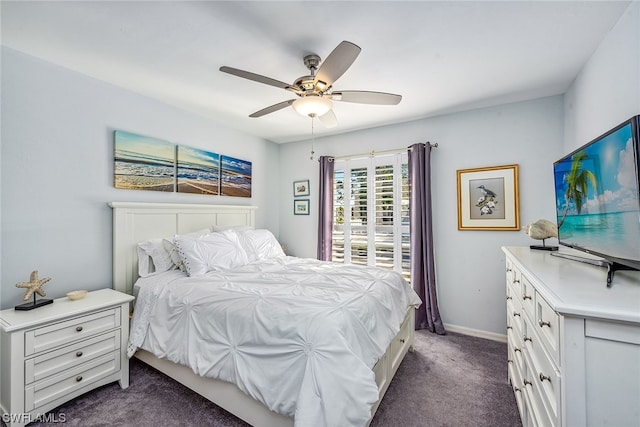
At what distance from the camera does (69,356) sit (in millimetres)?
1763

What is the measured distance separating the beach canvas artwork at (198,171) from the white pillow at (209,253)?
0.79m

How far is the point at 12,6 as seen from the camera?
4.97ft

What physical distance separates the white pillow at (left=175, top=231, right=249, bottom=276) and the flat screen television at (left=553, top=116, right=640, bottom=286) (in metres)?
2.53

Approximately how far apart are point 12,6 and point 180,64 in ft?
2.87

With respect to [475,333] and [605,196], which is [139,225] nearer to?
[605,196]

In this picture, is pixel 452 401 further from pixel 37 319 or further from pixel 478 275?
pixel 37 319

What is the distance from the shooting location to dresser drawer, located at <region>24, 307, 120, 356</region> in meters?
1.61

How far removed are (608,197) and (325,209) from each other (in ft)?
9.53

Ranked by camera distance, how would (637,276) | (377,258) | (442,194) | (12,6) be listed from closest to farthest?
(637,276) < (12,6) < (442,194) < (377,258)

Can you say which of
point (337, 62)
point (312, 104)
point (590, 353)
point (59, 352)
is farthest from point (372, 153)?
point (59, 352)

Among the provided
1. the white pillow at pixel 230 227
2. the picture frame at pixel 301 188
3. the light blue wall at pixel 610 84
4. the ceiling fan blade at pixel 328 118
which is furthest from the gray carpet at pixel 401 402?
the picture frame at pixel 301 188

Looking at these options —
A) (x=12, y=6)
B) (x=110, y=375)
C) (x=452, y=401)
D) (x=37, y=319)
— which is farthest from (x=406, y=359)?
(x=12, y=6)

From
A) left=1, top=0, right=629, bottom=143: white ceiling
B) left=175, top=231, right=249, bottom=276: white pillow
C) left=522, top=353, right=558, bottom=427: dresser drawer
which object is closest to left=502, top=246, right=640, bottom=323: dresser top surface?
left=522, top=353, right=558, bottom=427: dresser drawer

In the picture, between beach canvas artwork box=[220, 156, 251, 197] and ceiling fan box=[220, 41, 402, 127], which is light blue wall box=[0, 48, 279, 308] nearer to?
beach canvas artwork box=[220, 156, 251, 197]
